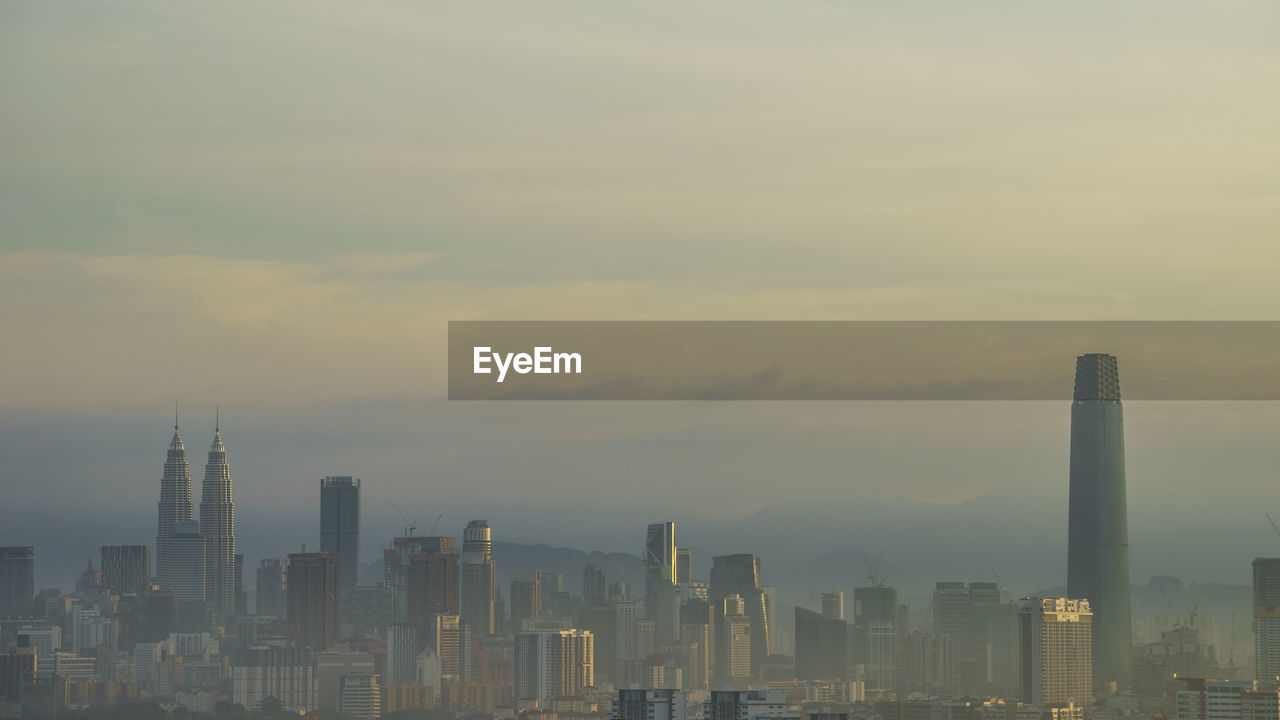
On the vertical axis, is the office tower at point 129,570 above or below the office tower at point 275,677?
above

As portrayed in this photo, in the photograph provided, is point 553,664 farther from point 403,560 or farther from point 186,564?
point 186,564

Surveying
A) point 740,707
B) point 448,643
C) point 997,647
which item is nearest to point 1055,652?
point 997,647

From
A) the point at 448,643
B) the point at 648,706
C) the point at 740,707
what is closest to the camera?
the point at 740,707

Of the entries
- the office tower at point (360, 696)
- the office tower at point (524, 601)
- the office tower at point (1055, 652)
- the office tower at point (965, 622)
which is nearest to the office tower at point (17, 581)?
the office tower at point (360, 696)

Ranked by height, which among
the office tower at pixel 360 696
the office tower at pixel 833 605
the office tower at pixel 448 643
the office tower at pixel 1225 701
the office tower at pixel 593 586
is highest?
the office tower at pixel 593 586

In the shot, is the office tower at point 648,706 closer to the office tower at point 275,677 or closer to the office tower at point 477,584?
the office tower at point 477,584

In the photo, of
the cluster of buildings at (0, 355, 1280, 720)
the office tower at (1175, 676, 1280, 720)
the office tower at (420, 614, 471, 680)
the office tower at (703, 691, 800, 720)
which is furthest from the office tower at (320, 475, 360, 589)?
the office tower at (1175, 676, 1280, 720)
